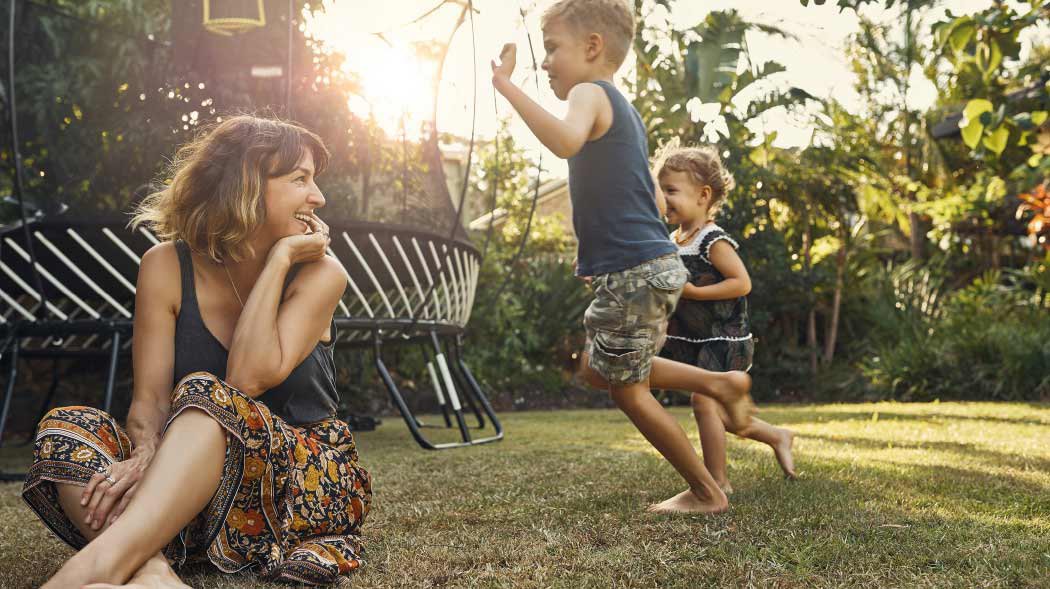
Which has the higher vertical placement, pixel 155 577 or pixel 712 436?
pixel 155 577

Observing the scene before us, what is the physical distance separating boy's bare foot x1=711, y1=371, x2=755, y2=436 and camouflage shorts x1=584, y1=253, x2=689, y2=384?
0.39m

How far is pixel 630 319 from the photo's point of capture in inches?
83.6

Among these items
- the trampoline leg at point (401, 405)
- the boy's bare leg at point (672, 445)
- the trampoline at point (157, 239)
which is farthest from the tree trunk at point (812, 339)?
the boy's bare leg at point (672, 445)

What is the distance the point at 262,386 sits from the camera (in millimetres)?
1599

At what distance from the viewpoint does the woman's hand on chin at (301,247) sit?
1.70 meters

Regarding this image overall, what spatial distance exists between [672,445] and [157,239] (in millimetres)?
2239

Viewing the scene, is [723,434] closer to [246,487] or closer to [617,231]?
[617,231]

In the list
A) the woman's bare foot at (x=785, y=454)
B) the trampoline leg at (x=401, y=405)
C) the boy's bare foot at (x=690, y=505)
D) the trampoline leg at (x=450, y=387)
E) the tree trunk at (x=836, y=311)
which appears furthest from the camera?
the tree trunk at (x=836, y=311)

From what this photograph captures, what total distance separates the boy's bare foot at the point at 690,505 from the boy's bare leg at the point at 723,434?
0.33m

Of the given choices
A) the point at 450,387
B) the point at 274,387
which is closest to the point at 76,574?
the point at 274,387

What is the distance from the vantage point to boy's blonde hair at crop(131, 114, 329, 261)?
5.61 feet

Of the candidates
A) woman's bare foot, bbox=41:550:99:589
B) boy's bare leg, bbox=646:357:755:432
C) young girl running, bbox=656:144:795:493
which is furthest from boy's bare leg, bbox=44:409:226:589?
young girl running, bbox=656:144:795:493

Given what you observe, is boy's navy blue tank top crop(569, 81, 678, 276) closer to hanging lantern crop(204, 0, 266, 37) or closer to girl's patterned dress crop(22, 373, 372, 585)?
girl's patterned dress crop(22, 373, 372, 585)

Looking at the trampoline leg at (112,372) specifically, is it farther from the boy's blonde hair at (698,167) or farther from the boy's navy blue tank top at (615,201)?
the boy's blonde hair at (698,167)
